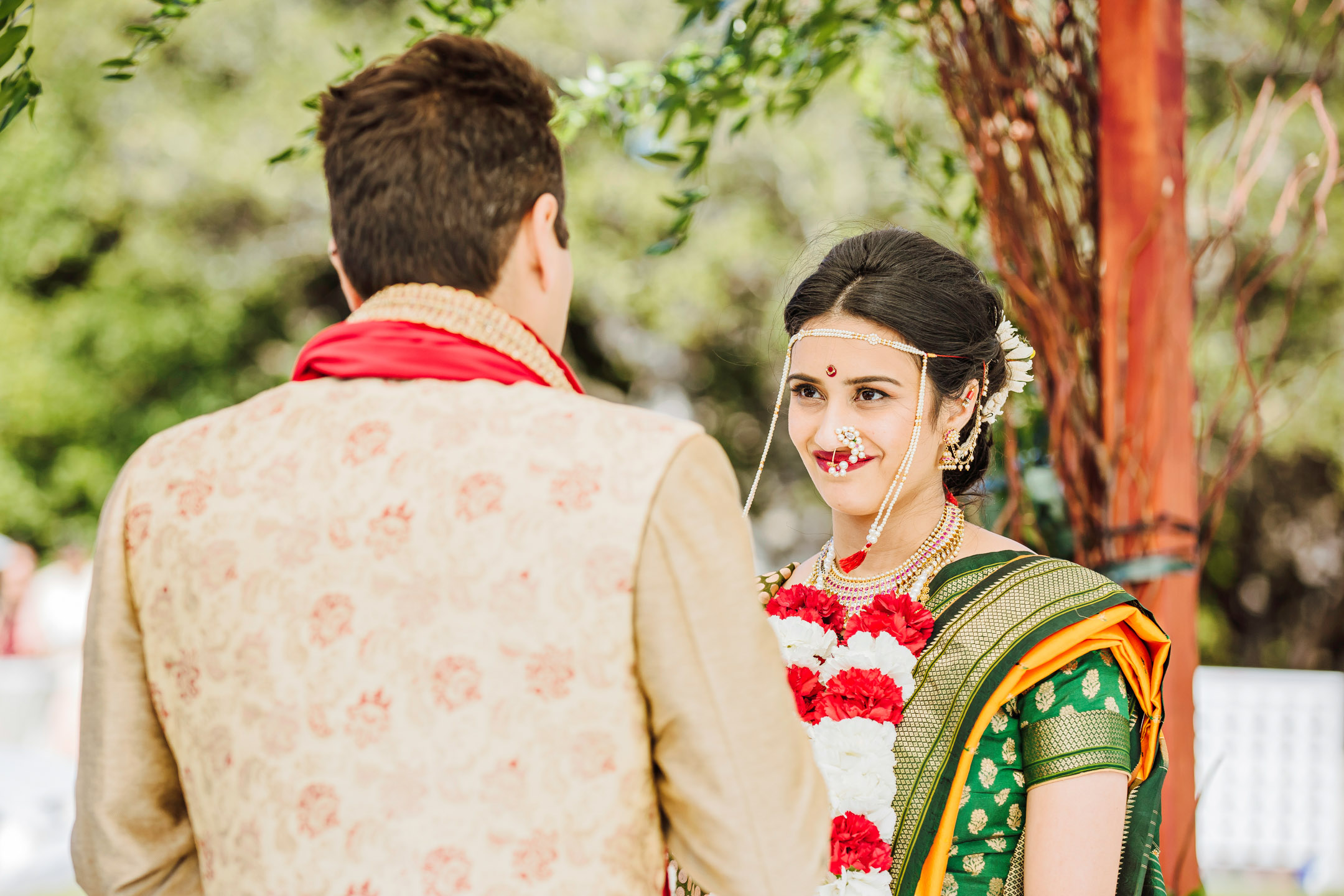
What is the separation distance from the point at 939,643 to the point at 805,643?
232 millimetres

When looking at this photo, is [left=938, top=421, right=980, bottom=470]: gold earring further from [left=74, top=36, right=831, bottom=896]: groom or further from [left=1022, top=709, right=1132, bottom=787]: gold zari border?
[left=74, top=36, right=831, bottom=896]: groom

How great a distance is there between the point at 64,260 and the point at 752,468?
8070mm

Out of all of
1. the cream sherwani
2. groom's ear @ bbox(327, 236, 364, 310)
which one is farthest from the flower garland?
groom's ear @ bbox(327, 236, 364, 310)

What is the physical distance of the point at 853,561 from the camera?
6.81 feet

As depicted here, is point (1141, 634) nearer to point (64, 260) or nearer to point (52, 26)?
point (52, 26)

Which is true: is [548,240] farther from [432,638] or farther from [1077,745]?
[1077,745]

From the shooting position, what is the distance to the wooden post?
2395 millimetres

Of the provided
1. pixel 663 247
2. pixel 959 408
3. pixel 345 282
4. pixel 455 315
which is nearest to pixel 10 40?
pixel 345 282

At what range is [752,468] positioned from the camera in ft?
39.4

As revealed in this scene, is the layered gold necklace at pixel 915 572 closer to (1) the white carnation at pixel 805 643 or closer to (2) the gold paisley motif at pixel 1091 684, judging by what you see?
(1) the white carnation at pixel 805 643

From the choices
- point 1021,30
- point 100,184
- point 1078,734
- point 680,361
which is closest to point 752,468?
point 680,361

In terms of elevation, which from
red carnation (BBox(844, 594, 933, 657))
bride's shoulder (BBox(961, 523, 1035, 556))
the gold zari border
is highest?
bride's shoulder (BBox(961, 523, 1035, 556))

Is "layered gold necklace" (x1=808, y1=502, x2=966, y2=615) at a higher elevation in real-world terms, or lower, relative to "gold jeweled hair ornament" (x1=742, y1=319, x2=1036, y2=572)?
lower

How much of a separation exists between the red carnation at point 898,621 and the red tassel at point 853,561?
9 centimetres
